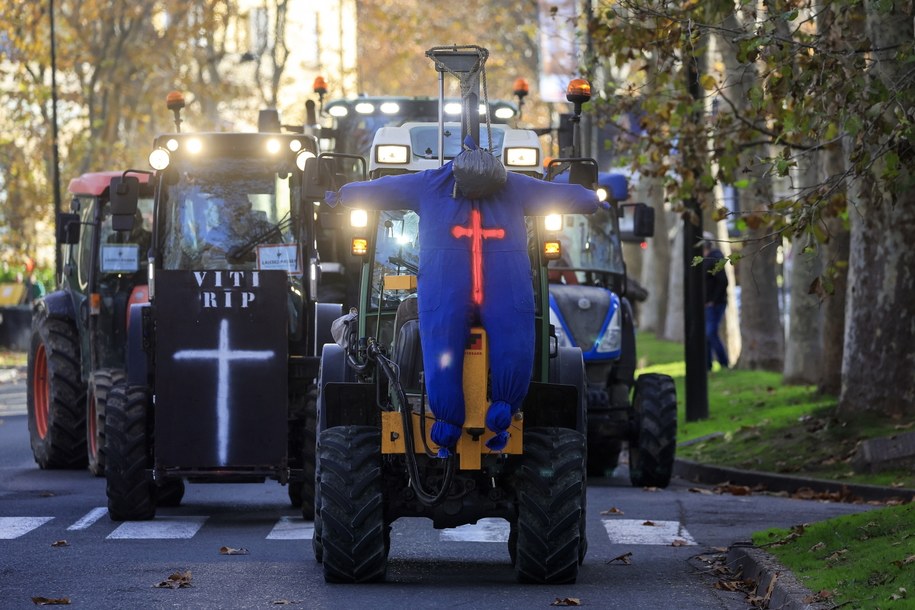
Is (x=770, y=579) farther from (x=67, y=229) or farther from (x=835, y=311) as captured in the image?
(x=835, y=311)

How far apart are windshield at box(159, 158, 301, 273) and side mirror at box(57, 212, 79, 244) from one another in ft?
8.76

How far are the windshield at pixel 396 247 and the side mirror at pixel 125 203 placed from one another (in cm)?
369

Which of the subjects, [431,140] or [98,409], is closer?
[98,409]

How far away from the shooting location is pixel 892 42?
17625 millimetres

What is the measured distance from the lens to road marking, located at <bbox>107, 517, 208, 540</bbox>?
1369cm

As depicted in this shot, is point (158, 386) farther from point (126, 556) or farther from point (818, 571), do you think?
point (818, 571)

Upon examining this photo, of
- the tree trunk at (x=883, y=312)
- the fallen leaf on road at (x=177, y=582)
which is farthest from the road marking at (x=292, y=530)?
the tree trunk at (x=883, y=312)

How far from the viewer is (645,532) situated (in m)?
14.3

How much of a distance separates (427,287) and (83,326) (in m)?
9.11

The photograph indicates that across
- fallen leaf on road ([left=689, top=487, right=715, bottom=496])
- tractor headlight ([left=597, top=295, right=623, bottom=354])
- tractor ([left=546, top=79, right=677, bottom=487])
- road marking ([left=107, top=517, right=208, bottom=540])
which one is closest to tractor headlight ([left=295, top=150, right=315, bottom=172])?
tractor ([left=546, top=79, right=677, bottom=487])

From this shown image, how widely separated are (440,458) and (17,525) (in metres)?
4.46

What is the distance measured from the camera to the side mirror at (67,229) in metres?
18.8

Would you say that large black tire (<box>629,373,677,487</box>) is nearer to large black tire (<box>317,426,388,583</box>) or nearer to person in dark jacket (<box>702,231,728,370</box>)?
large black tire (<box>317,426,388,583</box>)

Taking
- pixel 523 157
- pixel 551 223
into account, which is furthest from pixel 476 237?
pixel 523 157
